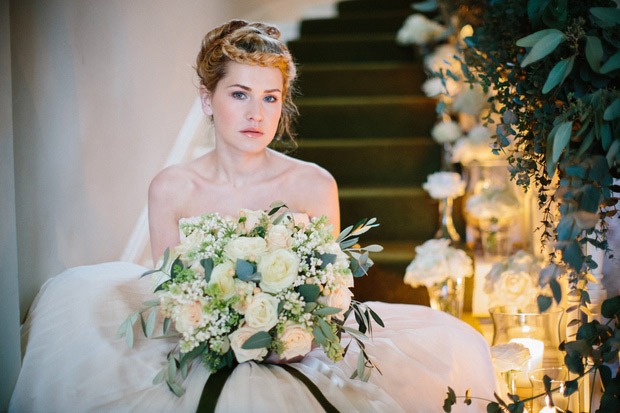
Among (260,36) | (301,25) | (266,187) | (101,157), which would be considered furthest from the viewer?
(301,25)

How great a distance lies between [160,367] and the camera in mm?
1742

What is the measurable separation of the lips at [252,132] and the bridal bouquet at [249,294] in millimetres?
617

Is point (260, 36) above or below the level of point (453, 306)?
above

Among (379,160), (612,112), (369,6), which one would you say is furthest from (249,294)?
(369,6)

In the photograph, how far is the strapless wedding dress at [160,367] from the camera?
1617 mm

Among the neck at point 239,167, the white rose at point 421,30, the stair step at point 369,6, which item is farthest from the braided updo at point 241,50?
the stair step at point 369,6

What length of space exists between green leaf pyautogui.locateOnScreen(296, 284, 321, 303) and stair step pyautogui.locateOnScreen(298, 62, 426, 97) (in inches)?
120

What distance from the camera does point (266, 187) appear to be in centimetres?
241

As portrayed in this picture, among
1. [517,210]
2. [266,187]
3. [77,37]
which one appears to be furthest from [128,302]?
[517,210]

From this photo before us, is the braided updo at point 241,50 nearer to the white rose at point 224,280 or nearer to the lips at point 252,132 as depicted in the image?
the lips at point 252,132

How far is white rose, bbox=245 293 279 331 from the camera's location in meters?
1.56

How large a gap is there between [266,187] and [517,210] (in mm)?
1373

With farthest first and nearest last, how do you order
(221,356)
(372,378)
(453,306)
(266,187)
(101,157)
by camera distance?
(453,306) < (101,157) < (266,187) < (372,378) < (221,356)

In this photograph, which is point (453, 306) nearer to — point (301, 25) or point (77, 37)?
point (77, 37)
